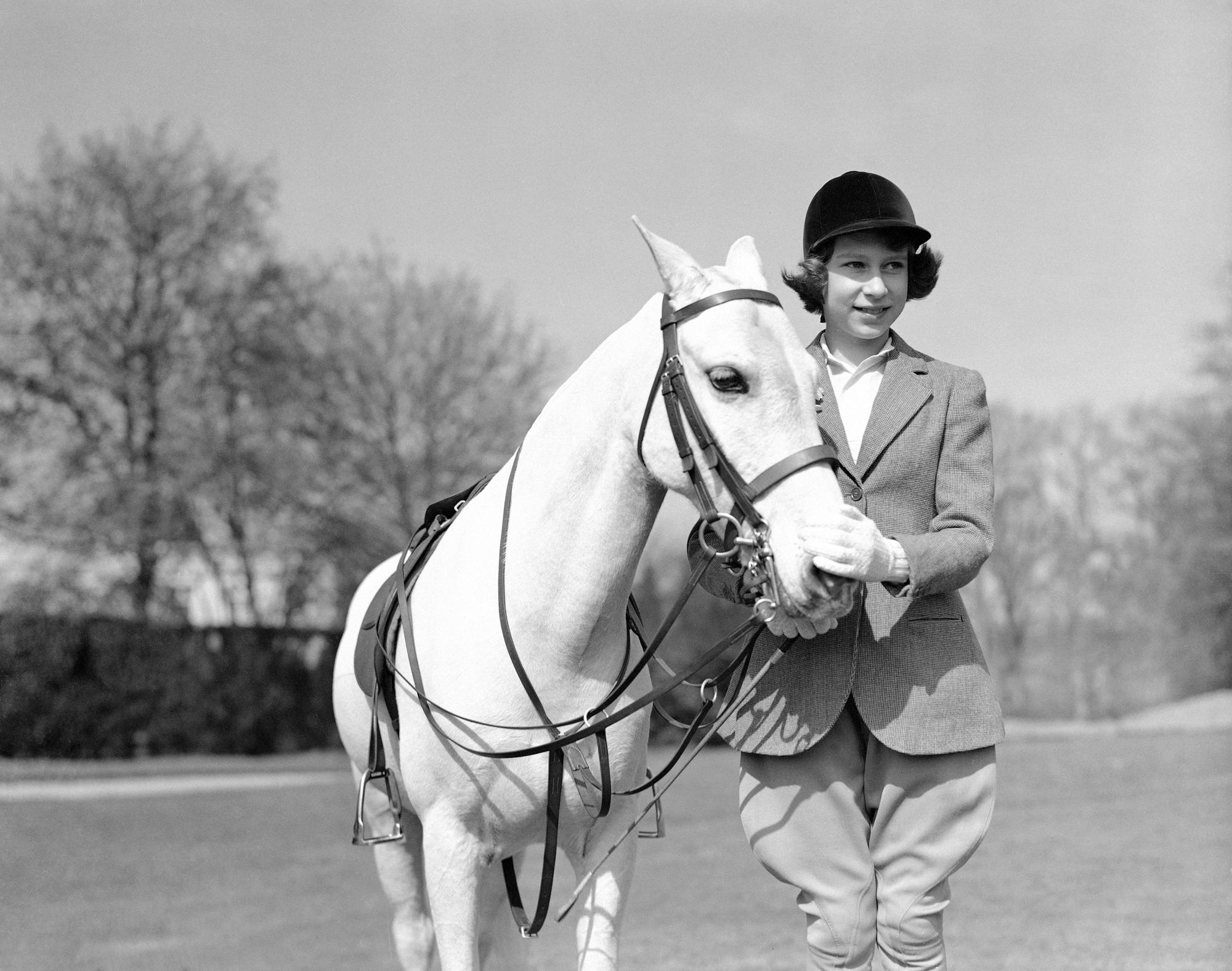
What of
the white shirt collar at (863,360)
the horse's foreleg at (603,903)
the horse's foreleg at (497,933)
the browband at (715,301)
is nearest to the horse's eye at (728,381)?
the browband at (715,301)

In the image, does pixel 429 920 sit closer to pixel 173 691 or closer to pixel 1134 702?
pixel 173 691

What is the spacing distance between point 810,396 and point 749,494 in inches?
10.1

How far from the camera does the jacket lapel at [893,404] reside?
10.1 feet

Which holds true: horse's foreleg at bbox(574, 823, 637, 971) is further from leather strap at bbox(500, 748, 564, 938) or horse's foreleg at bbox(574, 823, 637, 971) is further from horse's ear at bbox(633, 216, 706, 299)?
horse's ear at bbox(633, 216, 706, 299)

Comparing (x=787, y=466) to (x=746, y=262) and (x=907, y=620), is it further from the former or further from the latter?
(x=907, y=620)

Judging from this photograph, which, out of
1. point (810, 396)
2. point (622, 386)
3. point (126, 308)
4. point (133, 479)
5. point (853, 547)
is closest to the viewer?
point (853, 547)

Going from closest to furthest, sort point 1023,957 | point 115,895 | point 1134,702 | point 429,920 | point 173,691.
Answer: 1. point 429,920
2. point 1023,957
3. point 115,895
4. point 173,691
5. point 1134,702

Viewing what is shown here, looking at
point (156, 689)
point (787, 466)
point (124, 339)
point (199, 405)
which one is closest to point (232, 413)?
point (199, 405)

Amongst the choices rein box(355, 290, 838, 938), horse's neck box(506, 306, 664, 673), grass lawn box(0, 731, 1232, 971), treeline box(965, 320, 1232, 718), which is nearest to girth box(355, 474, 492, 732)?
rein box(355, 290, 838, 938)

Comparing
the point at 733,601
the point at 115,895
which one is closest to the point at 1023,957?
the point at 733,601

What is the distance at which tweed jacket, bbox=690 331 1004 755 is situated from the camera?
2947 millimetres

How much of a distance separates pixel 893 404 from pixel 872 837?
107 cm

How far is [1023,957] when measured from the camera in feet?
20.7

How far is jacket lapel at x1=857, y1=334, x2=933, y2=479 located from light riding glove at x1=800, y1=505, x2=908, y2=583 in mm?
592
